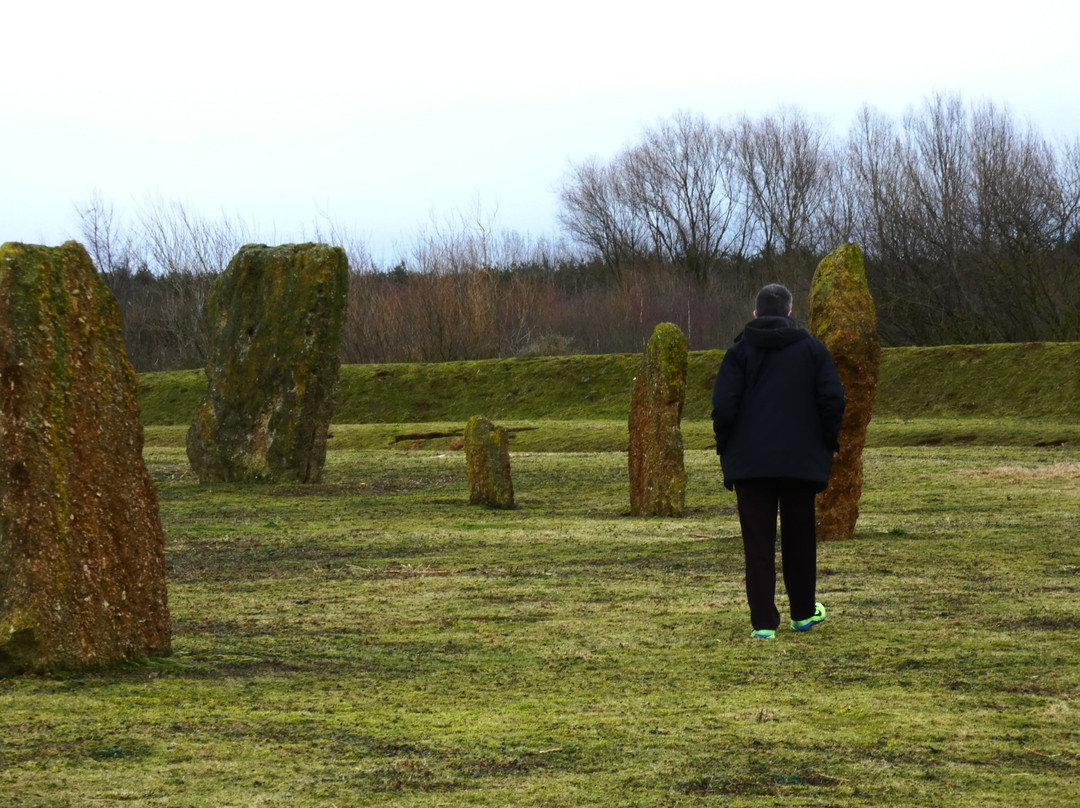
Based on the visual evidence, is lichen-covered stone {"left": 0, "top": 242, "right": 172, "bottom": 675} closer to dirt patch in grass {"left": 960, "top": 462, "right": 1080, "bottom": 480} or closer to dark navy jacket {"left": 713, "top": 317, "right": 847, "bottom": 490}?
dark navy jacket {"left": 713, "top": 317, "right": 847, "bottom": 490}

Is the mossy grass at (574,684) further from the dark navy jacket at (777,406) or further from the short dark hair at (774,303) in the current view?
the short dark hair at (774,303)

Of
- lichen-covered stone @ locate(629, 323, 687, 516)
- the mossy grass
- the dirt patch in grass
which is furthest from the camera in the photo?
the dirt patch in grass

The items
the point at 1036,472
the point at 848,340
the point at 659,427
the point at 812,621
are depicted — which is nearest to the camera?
the point at 812,621

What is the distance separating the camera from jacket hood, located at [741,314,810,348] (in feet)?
24.2

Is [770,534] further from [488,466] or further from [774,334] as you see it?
[488,466]

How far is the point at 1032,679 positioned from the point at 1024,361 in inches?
1119

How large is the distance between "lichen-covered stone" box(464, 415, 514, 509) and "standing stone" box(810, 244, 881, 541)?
203 inches

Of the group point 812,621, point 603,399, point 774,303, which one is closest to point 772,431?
point 774,303

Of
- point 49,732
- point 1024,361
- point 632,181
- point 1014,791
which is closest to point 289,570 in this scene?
point 49,732

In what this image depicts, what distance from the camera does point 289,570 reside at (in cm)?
1088

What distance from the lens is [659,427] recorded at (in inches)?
556

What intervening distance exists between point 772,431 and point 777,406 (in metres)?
0.13

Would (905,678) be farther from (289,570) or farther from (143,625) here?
(289,570)

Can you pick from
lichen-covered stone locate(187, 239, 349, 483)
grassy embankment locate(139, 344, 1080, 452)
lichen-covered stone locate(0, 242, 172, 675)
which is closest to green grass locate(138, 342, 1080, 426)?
grassy embankment locate(139, 344, 1080, 452)
